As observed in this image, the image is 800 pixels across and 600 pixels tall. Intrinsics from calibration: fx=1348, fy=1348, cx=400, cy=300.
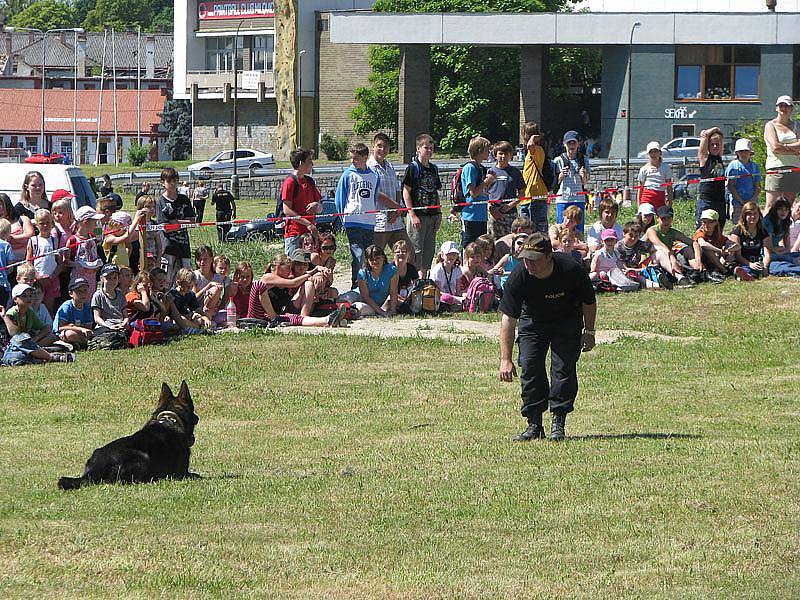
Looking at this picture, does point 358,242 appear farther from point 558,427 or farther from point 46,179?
point 558,427

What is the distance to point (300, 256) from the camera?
16.0 metres

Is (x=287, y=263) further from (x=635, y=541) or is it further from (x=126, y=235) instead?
(x=635, y=541)

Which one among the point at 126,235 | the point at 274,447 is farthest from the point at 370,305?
the point at 274,447

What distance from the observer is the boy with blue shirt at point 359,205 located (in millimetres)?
16266

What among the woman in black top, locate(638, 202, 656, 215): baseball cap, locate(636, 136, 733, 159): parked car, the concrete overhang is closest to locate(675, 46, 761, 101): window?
the concrete overhang

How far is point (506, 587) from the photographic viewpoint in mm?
6105

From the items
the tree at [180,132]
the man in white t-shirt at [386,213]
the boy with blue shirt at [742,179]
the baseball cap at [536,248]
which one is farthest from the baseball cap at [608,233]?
the tree at [180,132]

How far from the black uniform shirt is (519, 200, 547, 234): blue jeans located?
325 inches

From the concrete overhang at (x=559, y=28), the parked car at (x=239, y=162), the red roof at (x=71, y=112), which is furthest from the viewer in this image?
the red roof at (x=71, y=112)

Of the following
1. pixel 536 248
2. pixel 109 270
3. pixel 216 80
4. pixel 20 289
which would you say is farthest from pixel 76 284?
pixel 216 80

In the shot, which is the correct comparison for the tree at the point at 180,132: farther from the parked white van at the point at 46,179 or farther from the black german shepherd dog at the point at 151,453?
the black german shepherd dog at the point at 151,453

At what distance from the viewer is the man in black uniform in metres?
9.38

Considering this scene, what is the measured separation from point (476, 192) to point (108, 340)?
5.21 m

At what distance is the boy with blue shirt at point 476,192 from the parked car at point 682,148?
1308 inches
